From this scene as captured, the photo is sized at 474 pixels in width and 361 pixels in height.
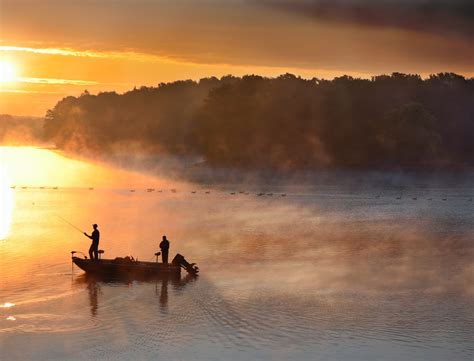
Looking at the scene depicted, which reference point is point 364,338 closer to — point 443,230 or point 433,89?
point 443,230

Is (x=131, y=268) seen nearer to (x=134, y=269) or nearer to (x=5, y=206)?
(x=134, y=269)

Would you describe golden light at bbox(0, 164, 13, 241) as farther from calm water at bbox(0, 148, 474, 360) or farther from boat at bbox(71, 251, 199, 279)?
boat at bbox(71, 251, 199, 279)

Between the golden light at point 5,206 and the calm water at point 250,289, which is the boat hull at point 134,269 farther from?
the golden light at point 5,206

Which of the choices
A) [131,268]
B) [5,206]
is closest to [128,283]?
[131,268]

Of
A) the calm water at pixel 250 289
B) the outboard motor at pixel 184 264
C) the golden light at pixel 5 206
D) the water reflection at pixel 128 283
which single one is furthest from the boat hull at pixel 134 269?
the golden light at pixel 5 206

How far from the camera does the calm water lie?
3694 centimetres

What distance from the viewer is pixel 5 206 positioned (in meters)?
112

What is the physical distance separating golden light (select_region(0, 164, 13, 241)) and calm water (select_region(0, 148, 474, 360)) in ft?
1.11

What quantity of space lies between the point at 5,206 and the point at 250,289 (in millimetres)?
70675

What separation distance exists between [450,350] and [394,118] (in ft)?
470

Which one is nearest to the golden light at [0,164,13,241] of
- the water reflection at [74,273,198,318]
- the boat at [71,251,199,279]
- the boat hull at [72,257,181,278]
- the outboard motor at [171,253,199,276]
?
the boat at [71,251,199,279]

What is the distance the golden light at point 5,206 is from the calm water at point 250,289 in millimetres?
338

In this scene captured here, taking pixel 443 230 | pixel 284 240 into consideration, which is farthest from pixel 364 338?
pixel 443 230

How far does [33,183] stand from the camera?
16262cm
